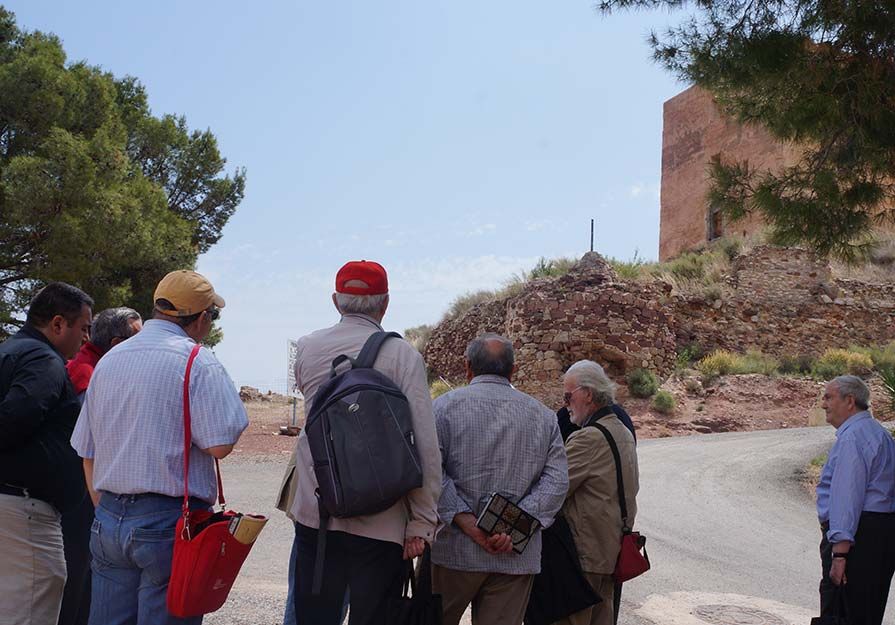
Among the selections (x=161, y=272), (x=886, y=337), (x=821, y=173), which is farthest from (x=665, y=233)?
(x=821, y=173)

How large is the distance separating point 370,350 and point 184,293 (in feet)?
2.69

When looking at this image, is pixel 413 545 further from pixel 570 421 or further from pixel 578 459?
pixel 570 421

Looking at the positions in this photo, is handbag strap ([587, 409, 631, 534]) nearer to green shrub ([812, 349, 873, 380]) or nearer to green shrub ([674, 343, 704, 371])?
green shrub ([674, 343, 704, 371])

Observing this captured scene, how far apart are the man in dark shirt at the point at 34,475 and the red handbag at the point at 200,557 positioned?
933 millimetres

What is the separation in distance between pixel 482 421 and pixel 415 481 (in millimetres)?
768

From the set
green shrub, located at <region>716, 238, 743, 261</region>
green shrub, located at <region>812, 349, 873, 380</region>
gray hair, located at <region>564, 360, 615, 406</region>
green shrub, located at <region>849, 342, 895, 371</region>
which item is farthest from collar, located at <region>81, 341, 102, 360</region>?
green shrub, located at <region>716, 238, 743, 261</region>

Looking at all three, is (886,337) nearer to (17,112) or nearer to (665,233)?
(665,233)

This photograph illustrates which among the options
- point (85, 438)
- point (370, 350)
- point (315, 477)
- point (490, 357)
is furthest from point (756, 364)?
point (85, 438)

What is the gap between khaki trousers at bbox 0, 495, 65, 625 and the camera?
3893mm

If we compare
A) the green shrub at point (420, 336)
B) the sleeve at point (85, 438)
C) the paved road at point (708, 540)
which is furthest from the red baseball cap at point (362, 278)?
the green shrub at point (420, 336)

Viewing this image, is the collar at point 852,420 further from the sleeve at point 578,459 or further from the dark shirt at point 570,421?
the sleeve at point 578,459

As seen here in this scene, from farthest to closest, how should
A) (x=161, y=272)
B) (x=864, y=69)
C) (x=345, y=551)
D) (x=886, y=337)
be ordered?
(x=886, y=337), (x=161, y=272), (x=864, y=69), (x=345, y=551)

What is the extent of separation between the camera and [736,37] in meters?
8.72

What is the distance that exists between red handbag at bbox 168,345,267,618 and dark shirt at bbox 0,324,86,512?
92 cm
